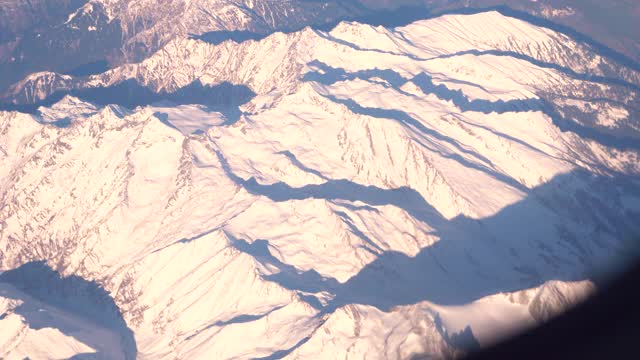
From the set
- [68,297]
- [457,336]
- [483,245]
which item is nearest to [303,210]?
[483,245]

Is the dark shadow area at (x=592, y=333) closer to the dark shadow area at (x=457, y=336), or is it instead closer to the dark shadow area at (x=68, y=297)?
the dark shadow area at (x=457, y=336)

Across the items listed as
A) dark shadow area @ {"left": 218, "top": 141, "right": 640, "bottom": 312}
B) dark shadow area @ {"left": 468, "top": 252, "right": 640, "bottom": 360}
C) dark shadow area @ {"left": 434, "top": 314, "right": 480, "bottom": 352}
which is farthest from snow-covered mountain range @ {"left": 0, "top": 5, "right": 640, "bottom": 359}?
dark shadow area @ {"left": 468, "top": 252, "right": 640, "bottom": 360}

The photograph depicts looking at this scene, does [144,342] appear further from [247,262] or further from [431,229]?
[431,229]

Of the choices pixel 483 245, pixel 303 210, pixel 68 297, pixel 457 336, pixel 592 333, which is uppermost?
pixel 592 333

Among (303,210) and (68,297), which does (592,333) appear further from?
(68,297)

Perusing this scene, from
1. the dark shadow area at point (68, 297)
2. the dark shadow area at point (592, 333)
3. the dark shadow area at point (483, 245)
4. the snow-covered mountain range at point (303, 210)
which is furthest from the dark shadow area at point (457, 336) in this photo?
the dark shadow area at point (68, 297)

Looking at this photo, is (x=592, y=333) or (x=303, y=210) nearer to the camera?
(x=592, y=333)
